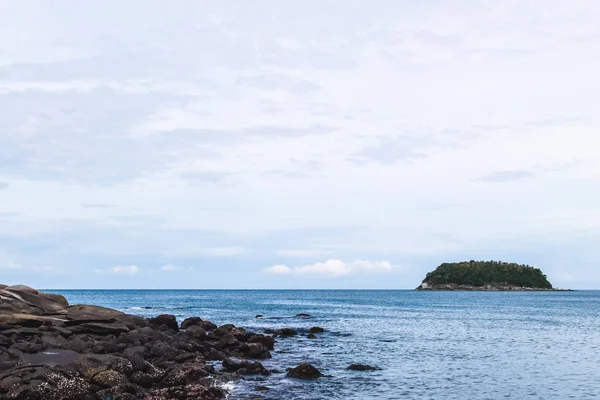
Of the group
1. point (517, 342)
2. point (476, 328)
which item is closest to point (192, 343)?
point (517, 342)

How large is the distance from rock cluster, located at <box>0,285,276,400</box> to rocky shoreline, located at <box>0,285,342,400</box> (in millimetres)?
41

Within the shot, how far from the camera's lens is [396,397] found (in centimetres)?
2802

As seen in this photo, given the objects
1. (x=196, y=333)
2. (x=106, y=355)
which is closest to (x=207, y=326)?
(x=196, y=333)

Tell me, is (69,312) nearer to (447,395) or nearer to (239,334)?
(239,334)

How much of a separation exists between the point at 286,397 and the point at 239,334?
65.9 feet

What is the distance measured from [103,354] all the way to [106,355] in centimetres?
105

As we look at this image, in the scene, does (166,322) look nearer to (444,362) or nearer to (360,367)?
(360,367)

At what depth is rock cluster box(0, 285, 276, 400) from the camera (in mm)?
24641

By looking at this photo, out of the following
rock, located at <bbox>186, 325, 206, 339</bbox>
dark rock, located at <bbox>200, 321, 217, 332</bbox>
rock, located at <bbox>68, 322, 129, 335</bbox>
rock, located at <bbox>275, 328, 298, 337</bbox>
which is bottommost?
rock, located at <bbox>275, 328, 298, 337</bbox>

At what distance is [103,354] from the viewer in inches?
1169

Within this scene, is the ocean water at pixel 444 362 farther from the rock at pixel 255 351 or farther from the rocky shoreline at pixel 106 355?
the rocky shoreline at pixel 106 355

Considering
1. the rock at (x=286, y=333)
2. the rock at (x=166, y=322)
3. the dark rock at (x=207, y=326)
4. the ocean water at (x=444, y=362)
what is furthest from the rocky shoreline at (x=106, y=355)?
the rock at (x=286, y=333)

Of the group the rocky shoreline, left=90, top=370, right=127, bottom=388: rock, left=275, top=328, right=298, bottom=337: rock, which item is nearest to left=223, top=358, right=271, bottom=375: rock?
the rocky shoreline

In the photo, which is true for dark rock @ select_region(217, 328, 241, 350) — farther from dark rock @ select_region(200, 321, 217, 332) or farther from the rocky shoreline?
dark rock @ select_region(200, 321, 217, 332)
